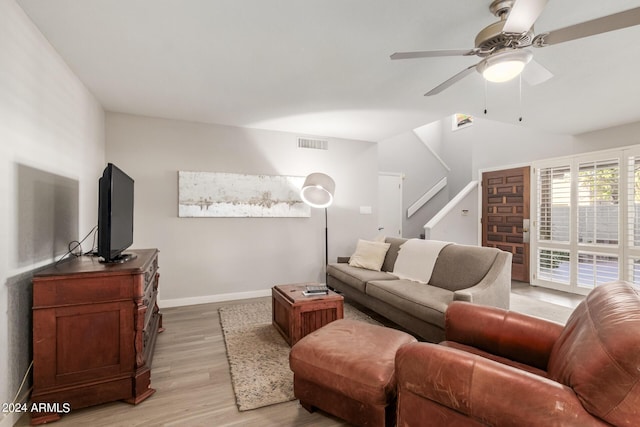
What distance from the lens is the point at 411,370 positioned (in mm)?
1246

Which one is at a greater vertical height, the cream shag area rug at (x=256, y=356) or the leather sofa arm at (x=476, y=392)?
the leather sofa arm at (x=476, y=392)

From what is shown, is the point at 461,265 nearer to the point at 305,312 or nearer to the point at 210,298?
the point at 305,312

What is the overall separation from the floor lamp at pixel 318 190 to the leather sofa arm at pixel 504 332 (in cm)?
233

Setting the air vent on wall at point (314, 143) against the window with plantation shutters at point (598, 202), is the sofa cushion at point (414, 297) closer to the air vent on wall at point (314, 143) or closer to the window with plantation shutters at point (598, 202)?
the air vent on wall at point (314, 143)

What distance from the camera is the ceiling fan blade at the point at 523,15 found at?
124 cm

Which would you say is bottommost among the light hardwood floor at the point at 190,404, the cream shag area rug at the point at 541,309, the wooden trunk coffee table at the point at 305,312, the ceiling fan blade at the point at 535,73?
the light hardwood floor at the point at 190,404

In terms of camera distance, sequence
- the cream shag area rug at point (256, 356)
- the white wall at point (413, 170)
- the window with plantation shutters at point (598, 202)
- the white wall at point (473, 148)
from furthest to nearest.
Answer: the white wall at point (413, 170) → the white wall at point (473, 148) → the window with plantation shutters at point (598, 202) → the cream shag area rug at point (256, 356)

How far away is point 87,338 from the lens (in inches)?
68.5

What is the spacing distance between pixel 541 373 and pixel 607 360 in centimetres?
59

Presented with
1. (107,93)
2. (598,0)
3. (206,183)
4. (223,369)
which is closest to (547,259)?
(598,0)

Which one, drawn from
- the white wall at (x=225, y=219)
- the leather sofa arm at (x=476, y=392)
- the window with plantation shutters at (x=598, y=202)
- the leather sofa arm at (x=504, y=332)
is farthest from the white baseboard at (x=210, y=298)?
the window with plantation shutters at (x=598, y=202)

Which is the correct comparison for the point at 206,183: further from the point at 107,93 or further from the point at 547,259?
the point at 547,259

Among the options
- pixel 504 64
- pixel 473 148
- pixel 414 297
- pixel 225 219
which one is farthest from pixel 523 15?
pixel 473 148

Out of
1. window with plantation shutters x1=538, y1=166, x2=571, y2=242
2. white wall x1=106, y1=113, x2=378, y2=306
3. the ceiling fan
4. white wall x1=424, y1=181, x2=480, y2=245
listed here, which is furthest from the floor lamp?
window with plantation shutters x1=538, y1=166, x2=571, y2=242
